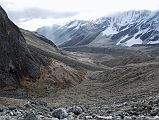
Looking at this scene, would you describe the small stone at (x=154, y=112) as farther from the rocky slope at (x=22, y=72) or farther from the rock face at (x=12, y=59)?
the rock face at (x=12, y=59)

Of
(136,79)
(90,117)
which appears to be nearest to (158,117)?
(90,117)

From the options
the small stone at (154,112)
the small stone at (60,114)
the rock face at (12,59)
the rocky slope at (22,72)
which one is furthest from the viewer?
the rock face at (12,59)

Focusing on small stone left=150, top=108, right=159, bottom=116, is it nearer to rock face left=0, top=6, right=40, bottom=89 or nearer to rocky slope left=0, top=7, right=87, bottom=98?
rocky slope left=0, top=7, right=87, bottom=98

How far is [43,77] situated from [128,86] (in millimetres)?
18772

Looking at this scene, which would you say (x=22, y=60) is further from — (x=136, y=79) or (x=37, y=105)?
(x=37, y=105)

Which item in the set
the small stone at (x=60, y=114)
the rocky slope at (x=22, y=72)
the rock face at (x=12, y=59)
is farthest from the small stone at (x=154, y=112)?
the rock face at (x=12, y=59)

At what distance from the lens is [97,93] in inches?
3164

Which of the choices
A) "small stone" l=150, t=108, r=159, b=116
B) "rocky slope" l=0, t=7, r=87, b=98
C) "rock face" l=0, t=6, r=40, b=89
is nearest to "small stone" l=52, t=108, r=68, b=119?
"small stone" l=150, t=108, r=159, b=116

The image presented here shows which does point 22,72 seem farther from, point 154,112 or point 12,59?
point 154,112

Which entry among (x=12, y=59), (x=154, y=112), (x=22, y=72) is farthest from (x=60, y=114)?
(x=12, y=59)

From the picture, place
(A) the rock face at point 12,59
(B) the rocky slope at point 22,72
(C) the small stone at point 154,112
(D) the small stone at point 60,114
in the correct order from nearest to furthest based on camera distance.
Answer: (C) the small stone at point 154,112 → (D) the small stone at point 60,114 → (B) the rocky slope at point 22,72 → (A) the rock face at point 12,59

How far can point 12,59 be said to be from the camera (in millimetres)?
88062

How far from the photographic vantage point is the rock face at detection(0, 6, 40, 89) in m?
81.6

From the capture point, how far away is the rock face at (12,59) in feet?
268
